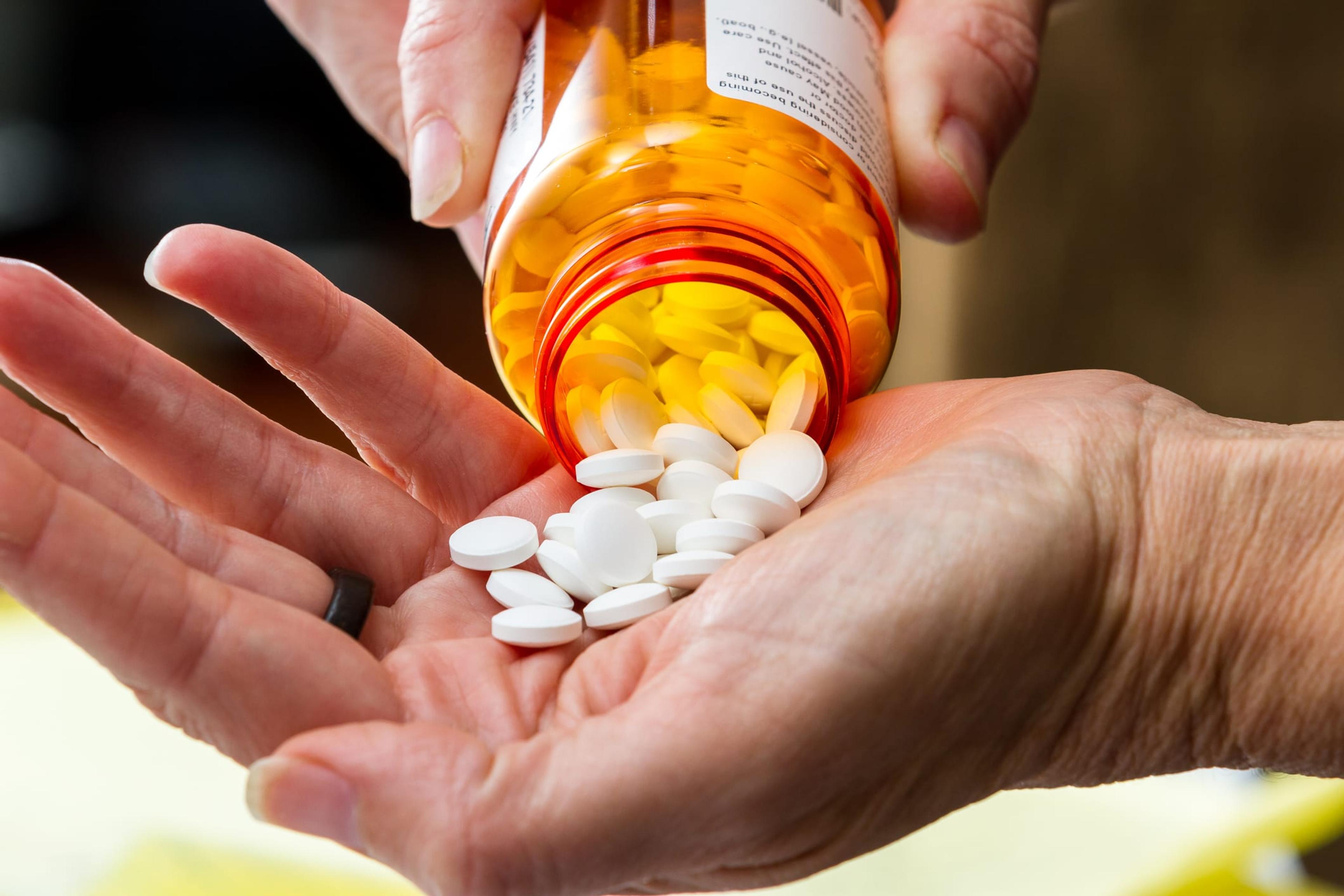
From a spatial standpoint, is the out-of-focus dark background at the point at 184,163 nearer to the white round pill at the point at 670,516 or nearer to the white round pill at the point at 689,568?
the white round pill at the point at 670,516

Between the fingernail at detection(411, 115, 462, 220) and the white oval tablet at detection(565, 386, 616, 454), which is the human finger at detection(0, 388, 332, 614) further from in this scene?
the fingernail at detection(411, 115, 462, 220)

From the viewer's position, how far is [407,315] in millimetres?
2863

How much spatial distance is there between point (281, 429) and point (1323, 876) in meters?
1.56

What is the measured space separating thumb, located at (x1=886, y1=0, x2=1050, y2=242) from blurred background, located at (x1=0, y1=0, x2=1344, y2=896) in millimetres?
465

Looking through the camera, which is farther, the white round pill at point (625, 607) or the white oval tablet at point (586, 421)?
the white oval tablet at point (586, 421)

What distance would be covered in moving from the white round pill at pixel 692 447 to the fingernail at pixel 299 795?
1.63 feet

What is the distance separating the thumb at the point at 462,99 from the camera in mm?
1113

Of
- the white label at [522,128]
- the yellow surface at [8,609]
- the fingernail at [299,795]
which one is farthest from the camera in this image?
the yellow surface at [8,609]

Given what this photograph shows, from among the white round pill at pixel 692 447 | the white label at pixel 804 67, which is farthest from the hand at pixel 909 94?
the white round pill at pixel 692 447

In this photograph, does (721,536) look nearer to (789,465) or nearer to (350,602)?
(789,465)

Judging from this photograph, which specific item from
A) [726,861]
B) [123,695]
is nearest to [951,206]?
[726,861]

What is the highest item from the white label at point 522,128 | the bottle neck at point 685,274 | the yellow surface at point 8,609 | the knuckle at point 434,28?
the knuckle at point 434,28

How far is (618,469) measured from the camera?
3.19ft

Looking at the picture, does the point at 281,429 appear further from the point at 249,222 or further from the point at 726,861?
the point at 249,222
